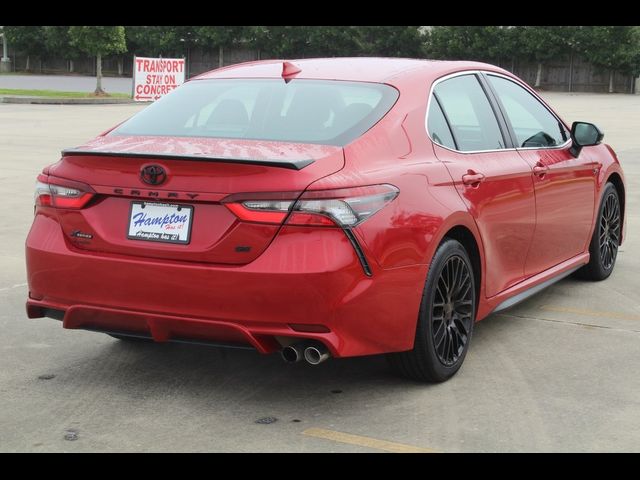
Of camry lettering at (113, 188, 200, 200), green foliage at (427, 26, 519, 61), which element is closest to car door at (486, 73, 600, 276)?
camry lettering at (113, 188, 200, 200)

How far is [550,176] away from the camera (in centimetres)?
613

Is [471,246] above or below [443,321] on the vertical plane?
above

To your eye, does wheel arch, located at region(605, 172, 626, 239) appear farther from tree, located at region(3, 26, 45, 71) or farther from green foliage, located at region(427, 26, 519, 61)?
tree, located at region(3, 26, 45, 71)

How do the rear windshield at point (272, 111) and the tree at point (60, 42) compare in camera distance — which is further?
the tree at point (60, 42)

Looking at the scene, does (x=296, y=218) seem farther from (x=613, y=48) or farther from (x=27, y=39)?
(x=27, y=39)

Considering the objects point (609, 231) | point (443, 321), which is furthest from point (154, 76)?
point (443, 321)

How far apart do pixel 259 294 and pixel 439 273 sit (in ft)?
3.17

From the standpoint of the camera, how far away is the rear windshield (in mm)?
4777

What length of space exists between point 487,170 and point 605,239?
2.37m

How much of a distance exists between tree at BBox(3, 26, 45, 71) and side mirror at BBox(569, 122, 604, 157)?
69.7m

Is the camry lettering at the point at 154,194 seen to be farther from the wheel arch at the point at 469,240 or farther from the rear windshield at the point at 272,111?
the wheel arch at the point at 469,240

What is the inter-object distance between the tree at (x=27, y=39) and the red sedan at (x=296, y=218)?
7030 centimetres

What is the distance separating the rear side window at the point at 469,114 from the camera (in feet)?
17.6

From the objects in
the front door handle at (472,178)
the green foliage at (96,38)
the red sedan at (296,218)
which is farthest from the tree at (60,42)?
the front door handle at (472,178)
